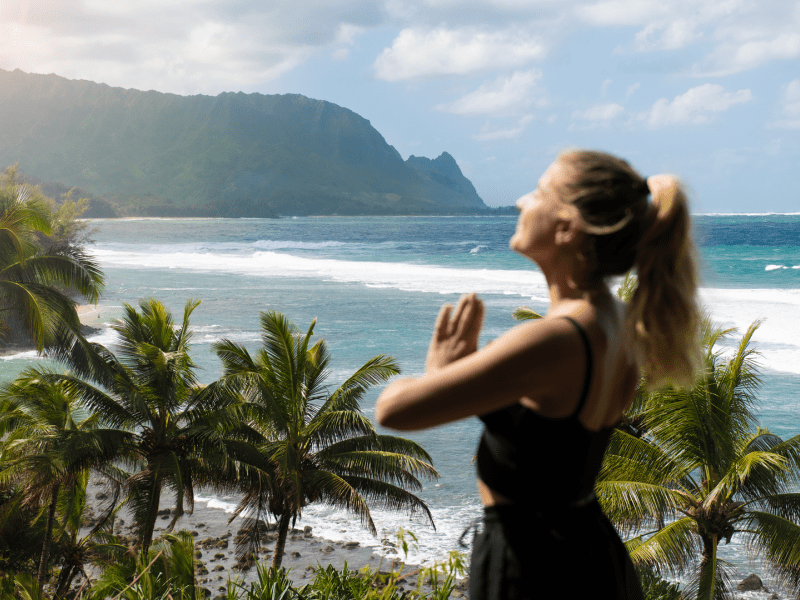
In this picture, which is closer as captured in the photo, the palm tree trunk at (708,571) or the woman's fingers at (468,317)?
the woman's fingers at (468,317)

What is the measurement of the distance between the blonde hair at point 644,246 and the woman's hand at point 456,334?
25 centimetres

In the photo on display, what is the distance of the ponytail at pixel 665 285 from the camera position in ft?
4.74

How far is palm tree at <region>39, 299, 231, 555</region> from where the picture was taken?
505 inches

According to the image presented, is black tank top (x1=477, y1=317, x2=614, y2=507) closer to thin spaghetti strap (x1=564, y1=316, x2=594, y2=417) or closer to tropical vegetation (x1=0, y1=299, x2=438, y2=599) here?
thin spaghetti strap (x1=564, y1=316, x2=594, y2=417)

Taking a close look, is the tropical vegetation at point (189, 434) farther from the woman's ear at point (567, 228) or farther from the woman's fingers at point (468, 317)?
the woman's ear at point (567, 228)

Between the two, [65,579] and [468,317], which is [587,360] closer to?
[468,317]

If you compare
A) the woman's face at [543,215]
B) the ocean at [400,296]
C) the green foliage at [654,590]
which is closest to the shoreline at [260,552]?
the ocean at [400,296]

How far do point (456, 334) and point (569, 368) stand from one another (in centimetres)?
25

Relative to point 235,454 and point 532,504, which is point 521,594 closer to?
point 532,504

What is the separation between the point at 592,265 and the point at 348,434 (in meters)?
13.2

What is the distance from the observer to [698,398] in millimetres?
9781

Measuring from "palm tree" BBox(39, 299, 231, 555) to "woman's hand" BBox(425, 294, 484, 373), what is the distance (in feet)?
38.8

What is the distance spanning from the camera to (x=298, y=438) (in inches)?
548

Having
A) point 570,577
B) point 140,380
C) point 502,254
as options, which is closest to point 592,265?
point 570,577
